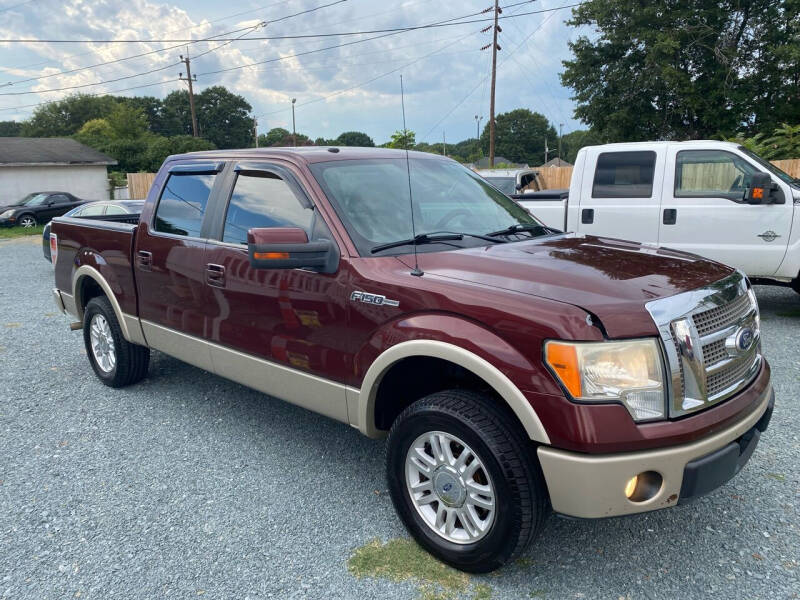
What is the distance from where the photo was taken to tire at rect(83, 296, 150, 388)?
16.6 ft

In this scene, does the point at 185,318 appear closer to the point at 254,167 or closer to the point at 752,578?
the point at 254,167

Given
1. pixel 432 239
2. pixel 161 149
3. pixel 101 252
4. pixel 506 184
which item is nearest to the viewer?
pixel 432 239

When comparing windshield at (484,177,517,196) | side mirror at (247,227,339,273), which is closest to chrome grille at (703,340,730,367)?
side mirror at (247,227,339,273)

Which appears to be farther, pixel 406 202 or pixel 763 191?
pixel 763 191

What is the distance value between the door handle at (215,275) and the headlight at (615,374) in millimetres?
2238

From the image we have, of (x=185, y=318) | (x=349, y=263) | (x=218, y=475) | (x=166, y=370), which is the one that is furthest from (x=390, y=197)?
(x=166, y=370)

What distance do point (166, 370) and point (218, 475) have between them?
2.40 meters

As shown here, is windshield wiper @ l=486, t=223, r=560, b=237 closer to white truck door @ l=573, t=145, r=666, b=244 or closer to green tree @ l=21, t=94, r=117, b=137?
white truck door @ l=573, t=145, r=666, b=244

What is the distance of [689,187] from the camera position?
7129 mm

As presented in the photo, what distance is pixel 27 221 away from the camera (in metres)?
24.9

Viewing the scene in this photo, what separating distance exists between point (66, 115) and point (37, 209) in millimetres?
72248

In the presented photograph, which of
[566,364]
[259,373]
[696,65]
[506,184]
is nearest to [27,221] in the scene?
[506,184]

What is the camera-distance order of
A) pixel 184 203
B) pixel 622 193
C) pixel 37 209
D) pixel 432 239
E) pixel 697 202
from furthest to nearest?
pixel 37 209
pixel 622 193
pixel 697 202
pixel 184 203
pixel 432 239

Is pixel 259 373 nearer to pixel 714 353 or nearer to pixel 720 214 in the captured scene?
pixel 714 353
